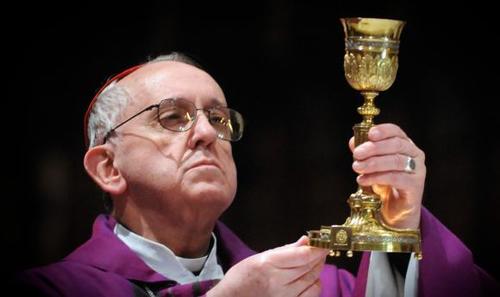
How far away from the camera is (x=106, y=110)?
3.05m

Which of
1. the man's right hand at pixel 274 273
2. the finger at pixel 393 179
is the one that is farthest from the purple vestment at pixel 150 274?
the man's right hand at pixel 274 273

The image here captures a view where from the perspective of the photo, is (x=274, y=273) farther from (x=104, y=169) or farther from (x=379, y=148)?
(x=104, y=169)

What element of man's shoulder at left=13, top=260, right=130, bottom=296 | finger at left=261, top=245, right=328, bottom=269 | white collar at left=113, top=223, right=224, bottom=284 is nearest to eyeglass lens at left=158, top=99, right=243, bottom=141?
white collar at left=113, top=223, right=224, bottom=284

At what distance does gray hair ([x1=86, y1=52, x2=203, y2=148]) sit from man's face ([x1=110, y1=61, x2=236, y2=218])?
0.11 ft

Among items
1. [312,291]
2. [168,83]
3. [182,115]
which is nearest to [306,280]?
[312,291]

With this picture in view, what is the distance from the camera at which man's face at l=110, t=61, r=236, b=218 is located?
→ 2814 millimetres

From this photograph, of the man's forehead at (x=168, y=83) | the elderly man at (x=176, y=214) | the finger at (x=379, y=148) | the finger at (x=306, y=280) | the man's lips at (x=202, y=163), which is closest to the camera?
the finger at (x=379, y=148)

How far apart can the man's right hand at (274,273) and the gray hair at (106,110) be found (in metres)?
0.71

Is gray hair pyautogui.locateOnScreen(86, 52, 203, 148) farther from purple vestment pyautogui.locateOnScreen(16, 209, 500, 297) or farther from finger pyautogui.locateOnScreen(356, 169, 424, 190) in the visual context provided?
finger pyautogui.locateOnScreen(356, 169, 424, 190)

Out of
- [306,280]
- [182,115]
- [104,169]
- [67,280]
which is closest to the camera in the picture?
[306,280]

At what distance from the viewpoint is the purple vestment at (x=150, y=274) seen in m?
2.67

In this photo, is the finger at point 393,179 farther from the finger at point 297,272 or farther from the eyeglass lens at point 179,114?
the eyeglass lens at point 179,114

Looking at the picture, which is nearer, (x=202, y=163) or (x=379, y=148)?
(x=379, y=148)

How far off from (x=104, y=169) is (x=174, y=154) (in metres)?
0.27
